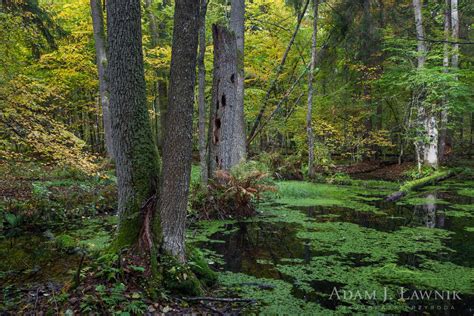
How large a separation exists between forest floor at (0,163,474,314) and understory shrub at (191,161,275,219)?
15.2 inches

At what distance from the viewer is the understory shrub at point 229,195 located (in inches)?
Answer: 277

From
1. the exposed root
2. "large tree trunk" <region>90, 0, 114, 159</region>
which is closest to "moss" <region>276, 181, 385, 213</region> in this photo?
the exposed root

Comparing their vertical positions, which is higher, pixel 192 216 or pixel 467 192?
pixel 467 192

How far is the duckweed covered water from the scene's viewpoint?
345 cm

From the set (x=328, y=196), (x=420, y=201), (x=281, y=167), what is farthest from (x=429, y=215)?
(x=281, y=167)

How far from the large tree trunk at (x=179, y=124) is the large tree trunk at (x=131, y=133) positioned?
14 centimetres

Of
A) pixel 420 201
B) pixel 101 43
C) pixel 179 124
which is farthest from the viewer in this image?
pixel 101 43

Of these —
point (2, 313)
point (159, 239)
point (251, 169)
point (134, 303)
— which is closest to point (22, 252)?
point (2, 313)

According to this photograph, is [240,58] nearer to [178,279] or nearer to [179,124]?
[179,124]

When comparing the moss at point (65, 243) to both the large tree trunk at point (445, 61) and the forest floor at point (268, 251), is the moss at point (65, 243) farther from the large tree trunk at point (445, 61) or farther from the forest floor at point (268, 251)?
the large tree trunk at point (445, 61)

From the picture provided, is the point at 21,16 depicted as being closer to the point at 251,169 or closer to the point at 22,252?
the point at 22,252

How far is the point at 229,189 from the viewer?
698 centimetres

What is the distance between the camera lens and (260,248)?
17.1 ft

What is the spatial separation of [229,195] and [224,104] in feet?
7.56
